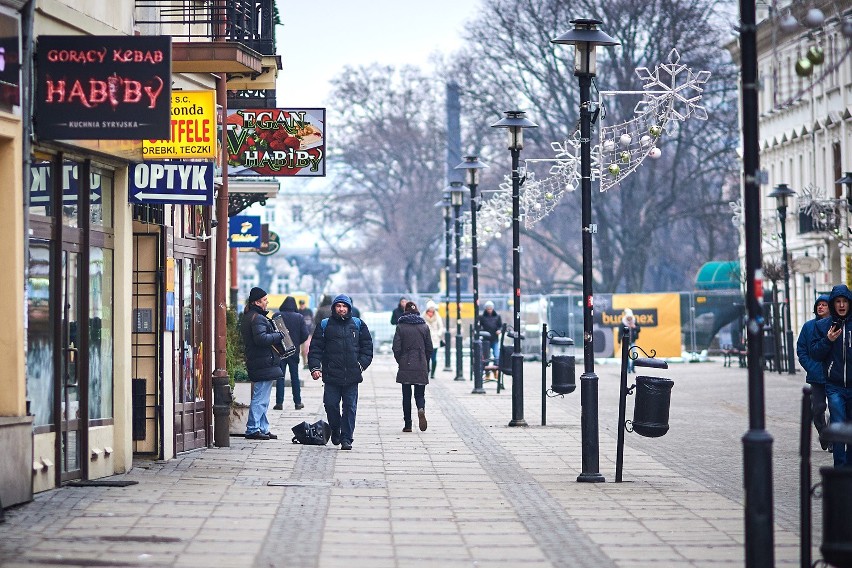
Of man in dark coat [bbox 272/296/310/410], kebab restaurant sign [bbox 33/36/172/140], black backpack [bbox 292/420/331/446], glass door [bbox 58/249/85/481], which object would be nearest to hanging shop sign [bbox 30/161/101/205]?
glass door [bbox 58/249/85/481]

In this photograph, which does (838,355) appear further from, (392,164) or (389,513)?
(392,164)

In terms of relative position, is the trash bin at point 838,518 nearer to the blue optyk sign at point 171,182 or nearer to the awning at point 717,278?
the blue optyk sign at point 171,182

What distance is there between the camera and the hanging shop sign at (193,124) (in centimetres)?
1728

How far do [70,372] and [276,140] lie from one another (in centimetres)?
712

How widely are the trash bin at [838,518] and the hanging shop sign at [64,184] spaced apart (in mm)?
7797

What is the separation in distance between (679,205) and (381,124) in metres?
14.6

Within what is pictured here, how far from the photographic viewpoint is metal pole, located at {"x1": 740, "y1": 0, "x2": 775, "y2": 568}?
939cm

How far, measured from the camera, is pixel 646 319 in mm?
49062

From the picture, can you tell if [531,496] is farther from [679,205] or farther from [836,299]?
[679,205]

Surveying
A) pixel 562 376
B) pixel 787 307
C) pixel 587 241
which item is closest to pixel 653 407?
pixel 587 241

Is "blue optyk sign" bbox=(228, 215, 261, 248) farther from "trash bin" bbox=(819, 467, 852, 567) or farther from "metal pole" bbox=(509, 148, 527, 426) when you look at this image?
"trash bin" bbox=(819, 467, 852, 567)

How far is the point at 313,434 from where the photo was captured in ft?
67.0

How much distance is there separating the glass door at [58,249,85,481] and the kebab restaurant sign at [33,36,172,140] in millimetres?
1557

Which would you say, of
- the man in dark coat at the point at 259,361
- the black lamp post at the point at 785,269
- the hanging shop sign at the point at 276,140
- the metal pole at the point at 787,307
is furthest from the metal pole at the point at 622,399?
the metal pole at the point at 787,307
